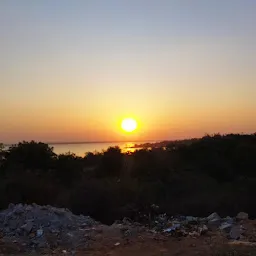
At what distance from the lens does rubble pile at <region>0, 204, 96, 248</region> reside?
1320cm

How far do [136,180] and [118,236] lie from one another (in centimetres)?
1494

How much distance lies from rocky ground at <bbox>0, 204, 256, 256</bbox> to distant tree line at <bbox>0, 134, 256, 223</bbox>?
2.04 metres

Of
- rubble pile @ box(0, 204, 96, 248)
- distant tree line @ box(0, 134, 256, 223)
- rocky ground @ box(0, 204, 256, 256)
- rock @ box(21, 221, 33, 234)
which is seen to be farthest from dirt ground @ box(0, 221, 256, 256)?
distant tree line @ box(0, 134, 256, 223)

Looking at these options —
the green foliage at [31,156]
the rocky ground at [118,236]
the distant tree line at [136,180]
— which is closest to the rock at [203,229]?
the rocky ground at [118,236]

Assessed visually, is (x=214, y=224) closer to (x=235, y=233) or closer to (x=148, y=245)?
(x=235, y=233)

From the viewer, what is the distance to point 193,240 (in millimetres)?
13008

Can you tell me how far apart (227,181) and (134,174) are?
A: 6.39 m

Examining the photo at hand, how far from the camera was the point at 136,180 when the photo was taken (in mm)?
28516

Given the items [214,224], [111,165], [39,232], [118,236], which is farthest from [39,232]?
[111,165]

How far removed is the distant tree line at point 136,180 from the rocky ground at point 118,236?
2043 mm

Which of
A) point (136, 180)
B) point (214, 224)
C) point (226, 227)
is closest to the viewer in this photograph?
point (226, 227)

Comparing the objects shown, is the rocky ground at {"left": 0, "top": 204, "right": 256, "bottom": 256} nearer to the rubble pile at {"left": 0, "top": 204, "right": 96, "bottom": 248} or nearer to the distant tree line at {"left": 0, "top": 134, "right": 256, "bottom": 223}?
the rubble pile at {"left": 0, "top": 204, "right": 96, "bottom": 248}

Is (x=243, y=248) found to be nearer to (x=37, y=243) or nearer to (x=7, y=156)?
(x=37, y=243)

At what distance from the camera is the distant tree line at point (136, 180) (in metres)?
19.5
